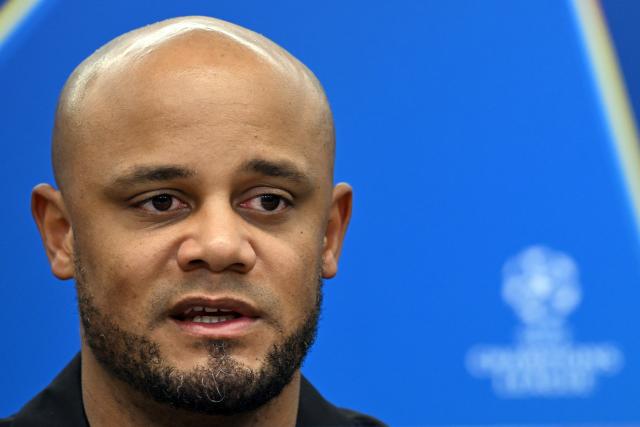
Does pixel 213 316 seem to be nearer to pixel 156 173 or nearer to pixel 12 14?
pixel 156 173

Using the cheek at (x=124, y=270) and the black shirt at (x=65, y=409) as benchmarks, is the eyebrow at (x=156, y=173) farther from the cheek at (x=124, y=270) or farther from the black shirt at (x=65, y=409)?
the black shirt at (x=65, y=409)

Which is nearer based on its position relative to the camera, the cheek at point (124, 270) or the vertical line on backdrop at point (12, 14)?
the cheek at point (124, 270)

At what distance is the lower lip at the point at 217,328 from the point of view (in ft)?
3.87

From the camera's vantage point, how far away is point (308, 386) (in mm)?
1542

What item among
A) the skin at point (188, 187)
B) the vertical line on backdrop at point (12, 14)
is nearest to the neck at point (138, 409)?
the skin at point (188, 187)

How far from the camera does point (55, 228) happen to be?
1364 millimetres

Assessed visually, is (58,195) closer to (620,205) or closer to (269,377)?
(269,377)

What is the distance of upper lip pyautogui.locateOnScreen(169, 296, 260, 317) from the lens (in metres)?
1.17

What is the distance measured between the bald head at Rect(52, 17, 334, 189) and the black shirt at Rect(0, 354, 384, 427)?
294 mm

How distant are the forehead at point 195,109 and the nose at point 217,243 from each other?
0.24 feet

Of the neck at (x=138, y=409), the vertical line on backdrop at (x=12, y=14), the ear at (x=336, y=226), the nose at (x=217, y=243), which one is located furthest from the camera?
the vertical line on backdrop at (x=12, y=14)

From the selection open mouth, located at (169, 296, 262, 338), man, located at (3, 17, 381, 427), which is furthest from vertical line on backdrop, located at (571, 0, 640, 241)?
open mouth, located at (169, 296, 262, 338)

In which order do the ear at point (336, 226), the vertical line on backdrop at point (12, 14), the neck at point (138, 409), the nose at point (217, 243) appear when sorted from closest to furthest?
the nose at point (217, 243) → the neck at point (138, 409) → the ear at point (336, 226) → the vertical line on backdrop at point (12, 14)

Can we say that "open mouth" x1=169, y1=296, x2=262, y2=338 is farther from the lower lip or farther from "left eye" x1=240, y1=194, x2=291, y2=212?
"left eye" x1=240, y1=194, x2=291, y2=212
